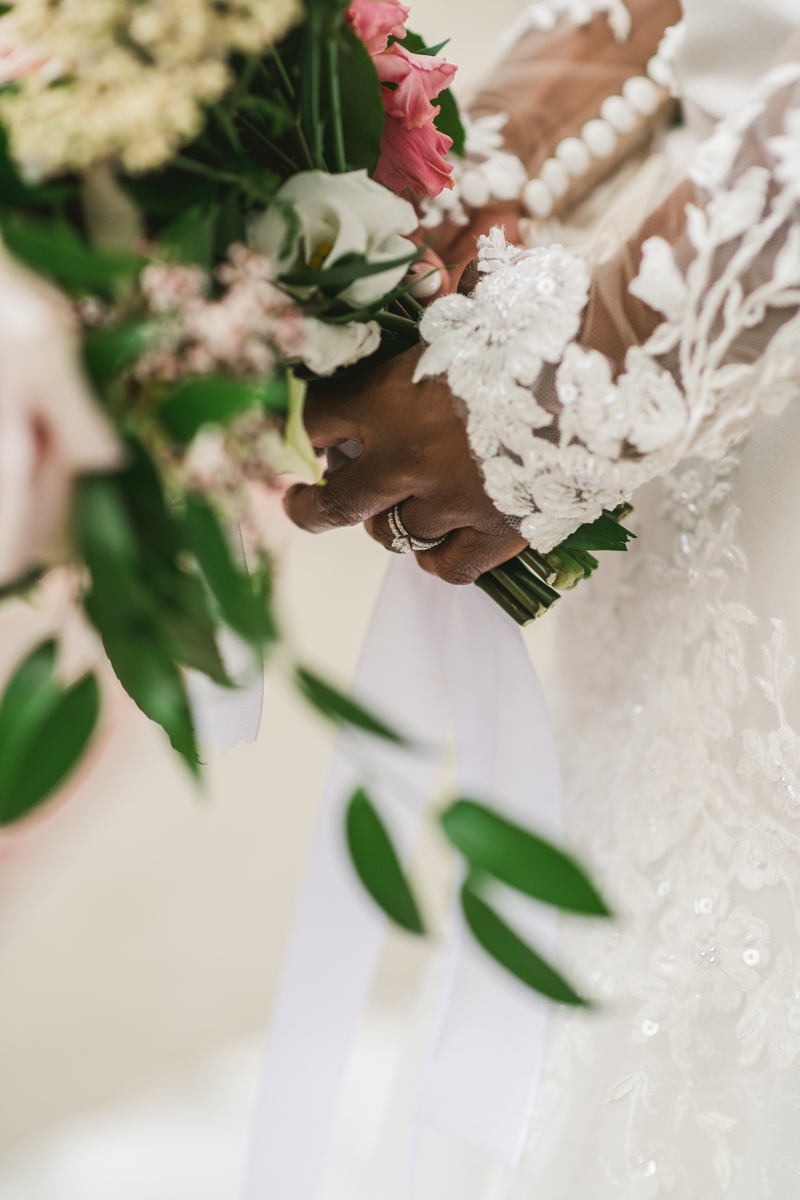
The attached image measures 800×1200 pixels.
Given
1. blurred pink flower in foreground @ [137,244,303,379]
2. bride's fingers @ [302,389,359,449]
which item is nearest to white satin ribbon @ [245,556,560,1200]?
bride's fingers @ [302,389,359,449]

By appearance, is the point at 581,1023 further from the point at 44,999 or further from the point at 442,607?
the point at 44,999

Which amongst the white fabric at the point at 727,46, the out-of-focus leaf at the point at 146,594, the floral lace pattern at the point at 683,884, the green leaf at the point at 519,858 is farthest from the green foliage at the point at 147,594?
the white fabric at the point at 727,46

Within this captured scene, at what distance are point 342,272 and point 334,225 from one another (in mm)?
31

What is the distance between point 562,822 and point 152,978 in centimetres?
106

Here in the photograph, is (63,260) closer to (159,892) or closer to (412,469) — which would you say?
(412,469)

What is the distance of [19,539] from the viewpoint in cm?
29

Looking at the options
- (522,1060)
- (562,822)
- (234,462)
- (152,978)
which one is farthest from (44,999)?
(234,462)

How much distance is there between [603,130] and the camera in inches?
32.9

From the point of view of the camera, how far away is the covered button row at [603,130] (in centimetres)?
83

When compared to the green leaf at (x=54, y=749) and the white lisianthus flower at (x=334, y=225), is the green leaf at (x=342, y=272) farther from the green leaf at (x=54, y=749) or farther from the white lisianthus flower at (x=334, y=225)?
the green leaf at (x=54, y=749)

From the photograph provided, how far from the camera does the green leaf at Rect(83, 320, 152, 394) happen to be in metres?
0.30

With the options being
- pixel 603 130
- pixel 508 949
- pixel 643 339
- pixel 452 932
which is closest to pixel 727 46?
pixel 603 130

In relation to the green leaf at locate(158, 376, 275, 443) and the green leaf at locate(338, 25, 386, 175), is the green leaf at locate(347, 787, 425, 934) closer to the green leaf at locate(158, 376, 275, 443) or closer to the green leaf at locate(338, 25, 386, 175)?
the green leaf at locate(158, 376, 275, 443)

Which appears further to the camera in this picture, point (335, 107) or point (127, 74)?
point (335, 107)
